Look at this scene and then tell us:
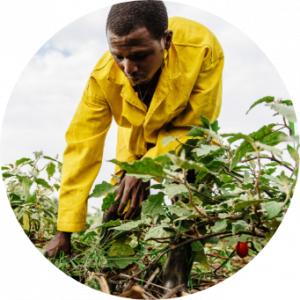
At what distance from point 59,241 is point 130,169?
88cm

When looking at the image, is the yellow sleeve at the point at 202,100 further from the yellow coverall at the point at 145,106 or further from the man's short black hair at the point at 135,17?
the man's short black hair at the point at 135,17

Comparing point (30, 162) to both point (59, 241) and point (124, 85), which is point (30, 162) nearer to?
point (59, 241)

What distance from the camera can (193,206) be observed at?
0.77m

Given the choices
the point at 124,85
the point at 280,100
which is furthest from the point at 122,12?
the point at 280,100

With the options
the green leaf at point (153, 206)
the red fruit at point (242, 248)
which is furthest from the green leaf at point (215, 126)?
the red fruit at point (242, 248)

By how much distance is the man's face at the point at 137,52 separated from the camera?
1.10 m

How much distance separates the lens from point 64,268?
1.28m

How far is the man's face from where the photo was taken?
1100 mm

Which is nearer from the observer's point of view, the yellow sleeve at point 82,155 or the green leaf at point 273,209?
the green leaf at point 273,209

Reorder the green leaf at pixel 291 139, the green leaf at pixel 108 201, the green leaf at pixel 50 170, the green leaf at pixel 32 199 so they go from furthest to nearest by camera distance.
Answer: the green leaf at pixel 50 170 → the green leaf at pixel 32 199 → the green leaf at pixel 108 201 → the green leaf at pixel 291 139

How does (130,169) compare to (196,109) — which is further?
(196,109)

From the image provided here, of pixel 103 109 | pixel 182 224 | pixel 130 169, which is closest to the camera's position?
pixel 130 169

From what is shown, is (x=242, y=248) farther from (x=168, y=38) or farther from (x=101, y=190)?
(x=168, y=38)

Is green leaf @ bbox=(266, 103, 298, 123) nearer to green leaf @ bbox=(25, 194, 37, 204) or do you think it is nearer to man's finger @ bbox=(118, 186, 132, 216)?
man's finger @ bbox=(118, 186, 132, 216)
